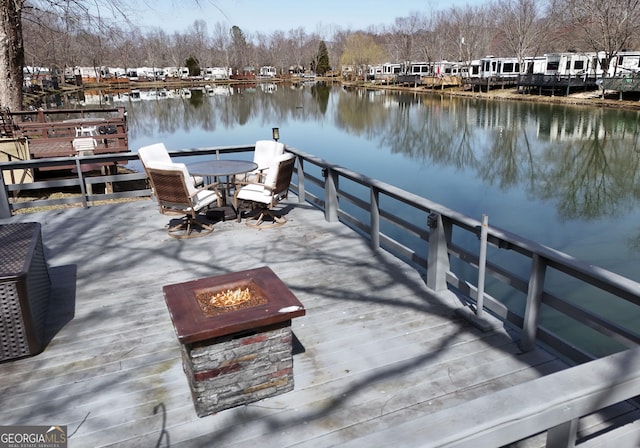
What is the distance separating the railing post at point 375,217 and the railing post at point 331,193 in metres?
1.03

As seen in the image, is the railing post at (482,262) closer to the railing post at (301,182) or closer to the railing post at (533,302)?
the railing post at (533,302)

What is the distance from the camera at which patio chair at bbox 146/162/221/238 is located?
5117 millimetres

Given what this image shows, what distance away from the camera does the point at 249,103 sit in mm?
40031

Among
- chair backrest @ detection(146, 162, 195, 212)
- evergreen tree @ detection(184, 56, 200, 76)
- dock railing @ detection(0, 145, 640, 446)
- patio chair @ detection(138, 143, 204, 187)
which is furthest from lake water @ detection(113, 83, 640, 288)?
evergreen tree @ detection(184, 56, 200, 76)

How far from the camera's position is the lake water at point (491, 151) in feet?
34.9

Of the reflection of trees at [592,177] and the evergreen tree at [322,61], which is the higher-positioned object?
the evergreen tree at [322,61]

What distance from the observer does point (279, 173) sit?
18.2ft

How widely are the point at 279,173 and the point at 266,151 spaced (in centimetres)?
146

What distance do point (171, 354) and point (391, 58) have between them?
8487cm

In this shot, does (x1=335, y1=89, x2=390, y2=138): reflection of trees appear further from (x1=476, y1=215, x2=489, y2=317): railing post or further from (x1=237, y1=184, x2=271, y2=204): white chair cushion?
(x1=476, y1=215, x2=489, y2=317): railing post

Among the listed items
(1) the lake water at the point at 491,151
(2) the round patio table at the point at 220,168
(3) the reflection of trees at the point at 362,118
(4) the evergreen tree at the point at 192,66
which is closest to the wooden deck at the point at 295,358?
(2) the round patio table at the point at 220,168

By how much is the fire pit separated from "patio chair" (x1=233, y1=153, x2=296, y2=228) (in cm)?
293

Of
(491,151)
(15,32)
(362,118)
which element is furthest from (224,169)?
(362,118)

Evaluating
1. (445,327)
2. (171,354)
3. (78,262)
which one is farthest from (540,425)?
(78,262)
